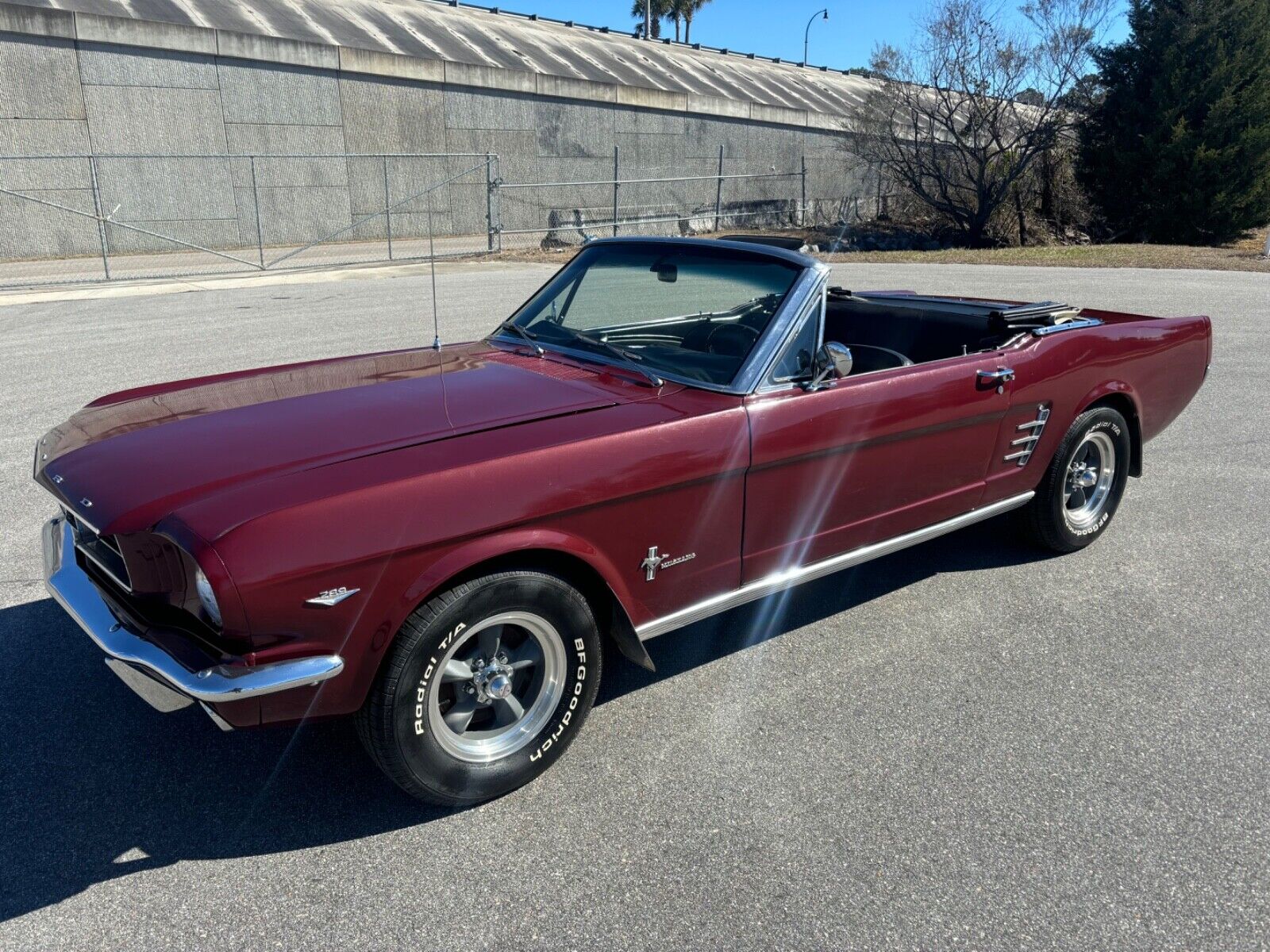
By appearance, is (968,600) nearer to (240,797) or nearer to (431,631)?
(431,631)

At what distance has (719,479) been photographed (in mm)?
3146

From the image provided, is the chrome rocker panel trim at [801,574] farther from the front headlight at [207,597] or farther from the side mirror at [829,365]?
the front headlight at [207,597]

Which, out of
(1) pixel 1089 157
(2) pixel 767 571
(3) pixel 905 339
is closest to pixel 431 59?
(1) pixel 1089 157

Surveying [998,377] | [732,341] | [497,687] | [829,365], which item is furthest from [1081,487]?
[497,687]

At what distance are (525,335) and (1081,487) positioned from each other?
2.82 meters

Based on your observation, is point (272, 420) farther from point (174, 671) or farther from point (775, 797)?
point (775, 797)

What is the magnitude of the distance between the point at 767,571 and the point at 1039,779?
1.08m

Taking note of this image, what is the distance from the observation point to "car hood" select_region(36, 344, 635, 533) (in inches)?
105

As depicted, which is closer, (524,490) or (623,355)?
(524,490)

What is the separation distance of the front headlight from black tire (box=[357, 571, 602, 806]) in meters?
0.44

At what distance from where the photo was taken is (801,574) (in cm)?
352

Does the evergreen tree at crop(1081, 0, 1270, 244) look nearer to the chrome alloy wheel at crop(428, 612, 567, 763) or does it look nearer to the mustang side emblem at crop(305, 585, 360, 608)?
the chrome alloy wheel at crop(428, 612, 567, 763)

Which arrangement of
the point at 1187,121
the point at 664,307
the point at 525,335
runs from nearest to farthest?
the point at 664,307, the point at 525,335, the point at 1187,121

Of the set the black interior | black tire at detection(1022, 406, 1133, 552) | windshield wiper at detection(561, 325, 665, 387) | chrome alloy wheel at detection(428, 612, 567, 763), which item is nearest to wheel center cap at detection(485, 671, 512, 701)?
chrome alloy wheel at detection(428, 612, 567, 763)
